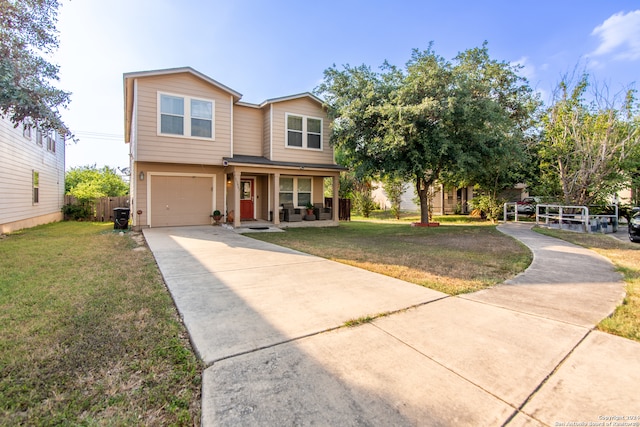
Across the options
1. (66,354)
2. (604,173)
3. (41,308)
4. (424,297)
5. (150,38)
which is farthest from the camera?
(604,173)

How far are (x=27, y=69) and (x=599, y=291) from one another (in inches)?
461

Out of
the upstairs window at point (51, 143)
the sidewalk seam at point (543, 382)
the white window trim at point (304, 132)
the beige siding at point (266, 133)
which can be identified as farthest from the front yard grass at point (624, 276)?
the upstairs window at point (51, 143)

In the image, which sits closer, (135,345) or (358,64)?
(135,345)

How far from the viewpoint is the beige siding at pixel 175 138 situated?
424 inches

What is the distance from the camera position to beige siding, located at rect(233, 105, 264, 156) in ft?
43.7

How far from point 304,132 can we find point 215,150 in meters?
3.93

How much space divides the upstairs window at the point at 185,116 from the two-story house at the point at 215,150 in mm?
33

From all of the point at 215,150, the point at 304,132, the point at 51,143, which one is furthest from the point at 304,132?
the point at 51,143

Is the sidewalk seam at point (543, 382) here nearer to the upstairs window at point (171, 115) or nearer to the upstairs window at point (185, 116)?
the upstairs window at point (185, 116)

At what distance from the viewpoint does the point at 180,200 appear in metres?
12.3

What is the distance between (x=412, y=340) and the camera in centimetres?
277

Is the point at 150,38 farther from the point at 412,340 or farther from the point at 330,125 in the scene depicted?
the point at 412,340

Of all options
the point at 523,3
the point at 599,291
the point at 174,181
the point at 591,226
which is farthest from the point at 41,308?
the point at 591,226

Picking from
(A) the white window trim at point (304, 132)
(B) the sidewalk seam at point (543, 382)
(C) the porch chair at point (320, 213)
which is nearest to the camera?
(B) the sidewalk seam at point (543, 382)
